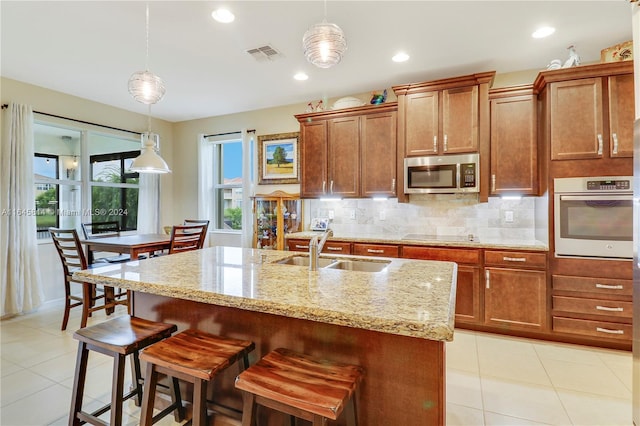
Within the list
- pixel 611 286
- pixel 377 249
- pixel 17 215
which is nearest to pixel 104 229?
pixel 17 215

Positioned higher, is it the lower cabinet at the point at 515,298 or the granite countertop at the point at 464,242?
the granite countertop at the point at 464,242

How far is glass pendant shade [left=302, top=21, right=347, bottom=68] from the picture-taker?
1.88m

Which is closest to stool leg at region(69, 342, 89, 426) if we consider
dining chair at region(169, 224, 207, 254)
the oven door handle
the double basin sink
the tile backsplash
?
the double basin sink

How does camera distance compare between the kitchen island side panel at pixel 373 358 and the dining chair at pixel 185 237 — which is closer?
the kitchen island side panel at pixel 373 358

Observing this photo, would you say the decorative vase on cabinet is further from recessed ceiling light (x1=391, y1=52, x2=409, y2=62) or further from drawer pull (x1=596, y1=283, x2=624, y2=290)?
drawer pull (x1=596, y1=283, x2=624, y2=290)

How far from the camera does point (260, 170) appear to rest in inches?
189

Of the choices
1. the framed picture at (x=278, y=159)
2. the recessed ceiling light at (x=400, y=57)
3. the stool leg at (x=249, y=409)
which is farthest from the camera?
the framed picture at (x=278, y=159)

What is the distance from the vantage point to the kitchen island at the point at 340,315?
1173 mm

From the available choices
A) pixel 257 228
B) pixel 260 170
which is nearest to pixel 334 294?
pixel 257 228

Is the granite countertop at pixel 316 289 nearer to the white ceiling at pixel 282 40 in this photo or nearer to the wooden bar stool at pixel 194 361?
the wooden bar stool at pixel 194 361

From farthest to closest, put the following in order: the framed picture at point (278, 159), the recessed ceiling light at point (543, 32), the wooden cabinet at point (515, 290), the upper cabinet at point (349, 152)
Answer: the framed picture at point (278, 159), the upper cabinet at point (349, 152), the wooden cabinet at point (515, 290), the recessed ceiling light at point (543, 32)

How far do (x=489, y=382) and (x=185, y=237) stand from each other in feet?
10.8

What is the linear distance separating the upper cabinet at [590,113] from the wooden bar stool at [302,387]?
2.91 meters

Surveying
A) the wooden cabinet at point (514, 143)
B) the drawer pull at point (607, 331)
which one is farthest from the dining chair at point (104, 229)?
the drawer pull at point (607, 331)
